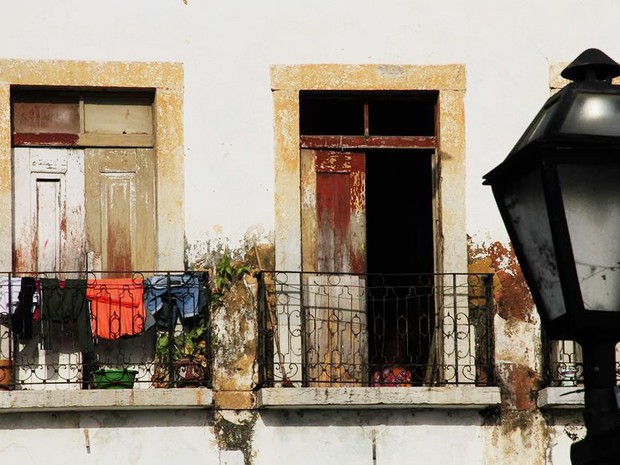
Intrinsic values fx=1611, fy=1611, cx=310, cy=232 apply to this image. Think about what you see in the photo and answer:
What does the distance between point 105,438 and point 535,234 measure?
272 inches

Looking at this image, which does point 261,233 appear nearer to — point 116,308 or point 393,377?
point 116,308

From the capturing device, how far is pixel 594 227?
4.88 metres

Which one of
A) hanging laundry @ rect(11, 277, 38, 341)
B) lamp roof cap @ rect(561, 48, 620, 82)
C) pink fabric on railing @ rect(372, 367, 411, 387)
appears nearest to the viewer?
lamp roof cap @ rect(561, 48, 620, 82)

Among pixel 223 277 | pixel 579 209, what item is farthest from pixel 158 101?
pixel 579 209

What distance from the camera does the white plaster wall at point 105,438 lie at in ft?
37.3

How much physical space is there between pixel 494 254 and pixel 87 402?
3.21 meters

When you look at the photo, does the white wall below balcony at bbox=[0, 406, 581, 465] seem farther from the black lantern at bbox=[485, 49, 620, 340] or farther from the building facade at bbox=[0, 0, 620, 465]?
the black lantern at bbox=[485, 49, 620, 340]

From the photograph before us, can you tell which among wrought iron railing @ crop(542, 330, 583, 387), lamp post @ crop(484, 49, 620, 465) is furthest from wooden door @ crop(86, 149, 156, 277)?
lamp post @ crop(484, 49, 620, 465)

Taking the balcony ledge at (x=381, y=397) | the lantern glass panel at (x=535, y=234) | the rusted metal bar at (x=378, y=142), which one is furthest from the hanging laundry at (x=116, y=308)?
the lantern glass panel at (x=535, y=234)

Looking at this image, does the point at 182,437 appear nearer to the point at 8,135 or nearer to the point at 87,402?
the point at 87,402

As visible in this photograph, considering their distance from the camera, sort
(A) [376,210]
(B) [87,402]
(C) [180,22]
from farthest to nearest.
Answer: (A) [376,210]
(C) [180,22]
(B) [87,402]

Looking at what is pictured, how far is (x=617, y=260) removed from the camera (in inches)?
193

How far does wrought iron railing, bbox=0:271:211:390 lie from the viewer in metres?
11.4

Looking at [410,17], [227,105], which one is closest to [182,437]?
[227,105]
